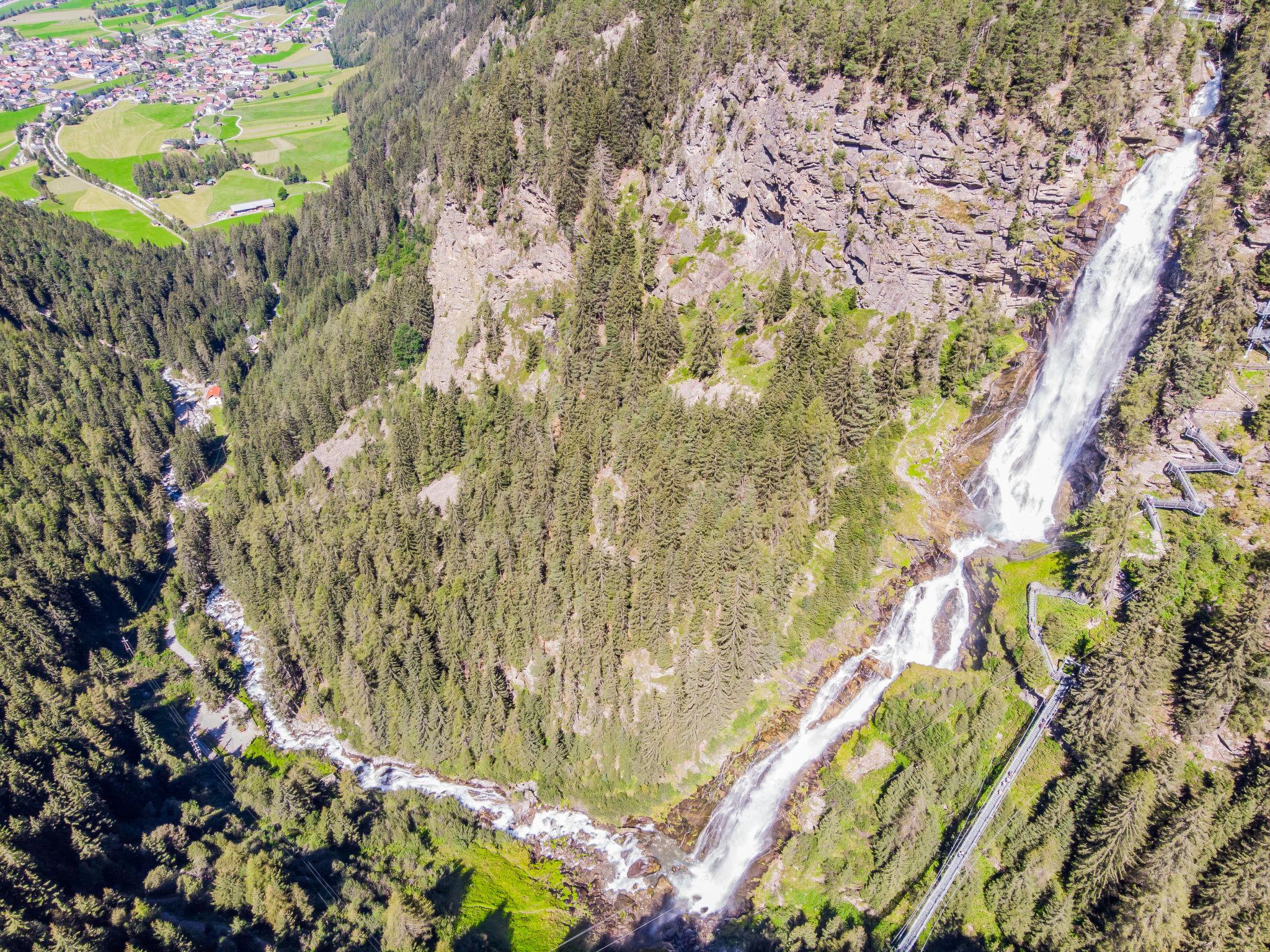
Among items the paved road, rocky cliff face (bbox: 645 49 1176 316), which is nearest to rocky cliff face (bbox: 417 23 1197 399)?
rocky cliff face (bbox: 645 49 1176 316)

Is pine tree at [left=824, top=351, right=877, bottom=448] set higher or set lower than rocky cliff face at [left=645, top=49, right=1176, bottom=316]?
lower

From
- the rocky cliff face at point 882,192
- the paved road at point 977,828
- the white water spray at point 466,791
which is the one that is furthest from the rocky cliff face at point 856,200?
the white water spray at point 466,791

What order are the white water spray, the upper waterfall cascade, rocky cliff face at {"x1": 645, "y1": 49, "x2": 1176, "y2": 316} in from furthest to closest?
the white water spray → rocky cliff face at {"x1": 645, "y1": 49, "x2": 1176, "y2": 316} → the upper waterfall cascade

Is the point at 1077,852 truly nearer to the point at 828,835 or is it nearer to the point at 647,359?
the point at 828,835


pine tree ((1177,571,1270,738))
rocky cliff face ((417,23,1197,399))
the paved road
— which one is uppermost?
rocky cliff face ((417,23,1197,399))

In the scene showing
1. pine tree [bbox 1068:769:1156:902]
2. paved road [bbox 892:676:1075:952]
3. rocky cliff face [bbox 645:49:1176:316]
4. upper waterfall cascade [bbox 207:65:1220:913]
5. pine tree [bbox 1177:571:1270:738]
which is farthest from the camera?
rocky cliff face [bbox 645:49:1176:316]

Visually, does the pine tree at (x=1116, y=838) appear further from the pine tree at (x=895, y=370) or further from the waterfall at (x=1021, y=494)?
the pine tree at (x=895, y=370)

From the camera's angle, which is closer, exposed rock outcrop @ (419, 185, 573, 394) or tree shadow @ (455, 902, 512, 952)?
tree shadow @ (455, 902, 512, 952)

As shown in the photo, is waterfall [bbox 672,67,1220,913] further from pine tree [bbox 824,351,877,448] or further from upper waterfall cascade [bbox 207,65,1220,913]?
pine tree [bbox 824,351,877,448]
